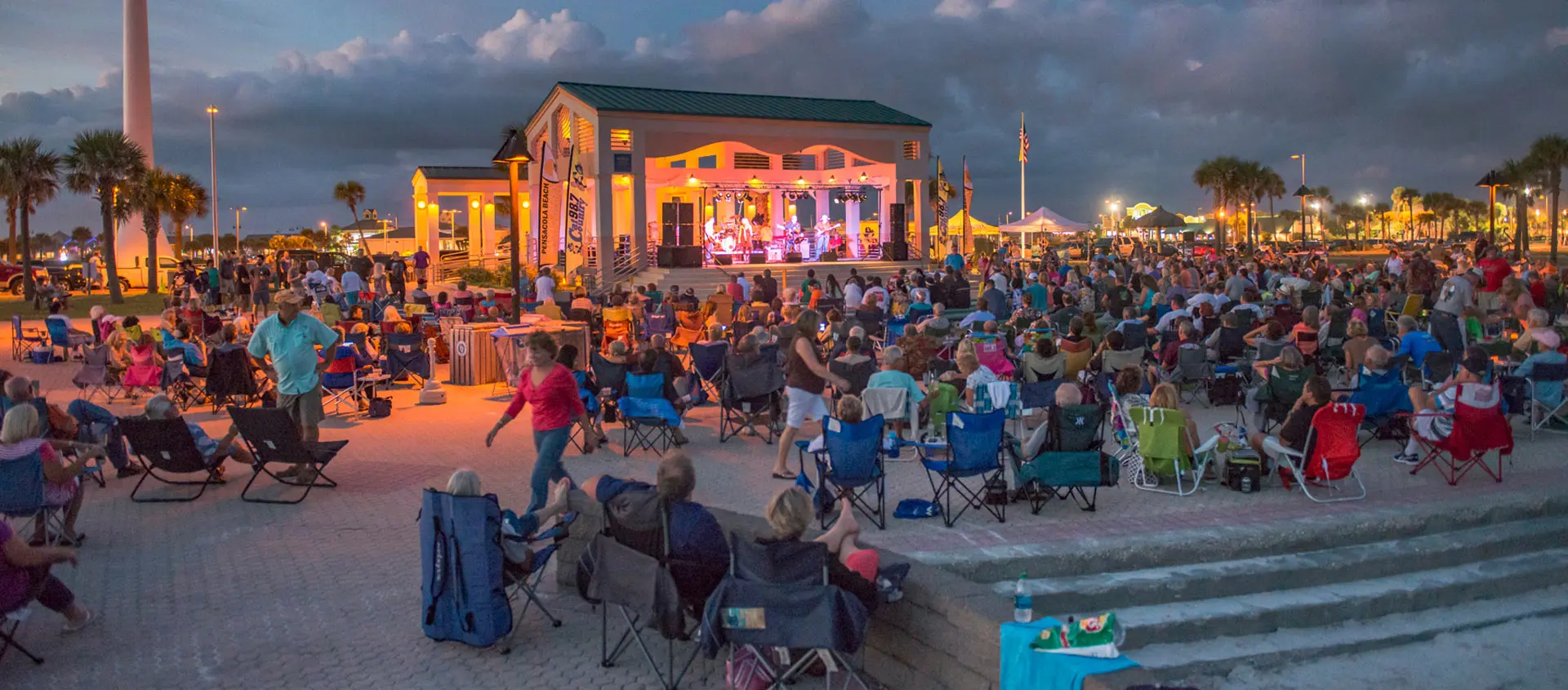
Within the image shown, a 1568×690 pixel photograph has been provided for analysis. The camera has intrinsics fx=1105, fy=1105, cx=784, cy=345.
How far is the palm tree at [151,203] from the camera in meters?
37.3

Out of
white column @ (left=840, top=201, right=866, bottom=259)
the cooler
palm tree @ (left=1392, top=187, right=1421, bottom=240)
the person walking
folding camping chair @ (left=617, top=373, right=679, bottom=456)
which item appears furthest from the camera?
palm tree @ (left=1392, top=187, right=1421, bottom=240)

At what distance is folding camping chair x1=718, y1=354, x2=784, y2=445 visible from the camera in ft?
31.8

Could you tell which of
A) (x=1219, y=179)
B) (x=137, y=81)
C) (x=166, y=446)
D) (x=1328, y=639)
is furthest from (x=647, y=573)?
(x=1219, y=179)

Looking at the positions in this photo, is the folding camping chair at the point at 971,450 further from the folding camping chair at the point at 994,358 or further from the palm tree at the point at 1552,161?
the palm tree at the point at 1552,161

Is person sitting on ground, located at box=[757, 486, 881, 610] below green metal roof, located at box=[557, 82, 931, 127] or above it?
below

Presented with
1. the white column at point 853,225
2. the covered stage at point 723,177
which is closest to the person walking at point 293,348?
the covered stage at point 723,177

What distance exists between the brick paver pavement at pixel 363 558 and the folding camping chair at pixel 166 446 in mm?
215

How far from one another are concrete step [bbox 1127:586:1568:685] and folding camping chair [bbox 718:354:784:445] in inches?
187

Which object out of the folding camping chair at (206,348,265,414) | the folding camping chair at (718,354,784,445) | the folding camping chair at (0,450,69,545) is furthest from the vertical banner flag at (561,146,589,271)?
the folding camping chair at (0,450,69,545)

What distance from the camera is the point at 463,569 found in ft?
16.9

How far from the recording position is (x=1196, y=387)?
39.3 ft

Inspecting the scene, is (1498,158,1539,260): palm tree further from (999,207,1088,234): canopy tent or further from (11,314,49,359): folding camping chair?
(11,314,49,359): folding camping chair

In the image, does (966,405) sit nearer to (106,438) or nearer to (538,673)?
(538,673)

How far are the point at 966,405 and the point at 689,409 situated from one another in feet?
12.2
